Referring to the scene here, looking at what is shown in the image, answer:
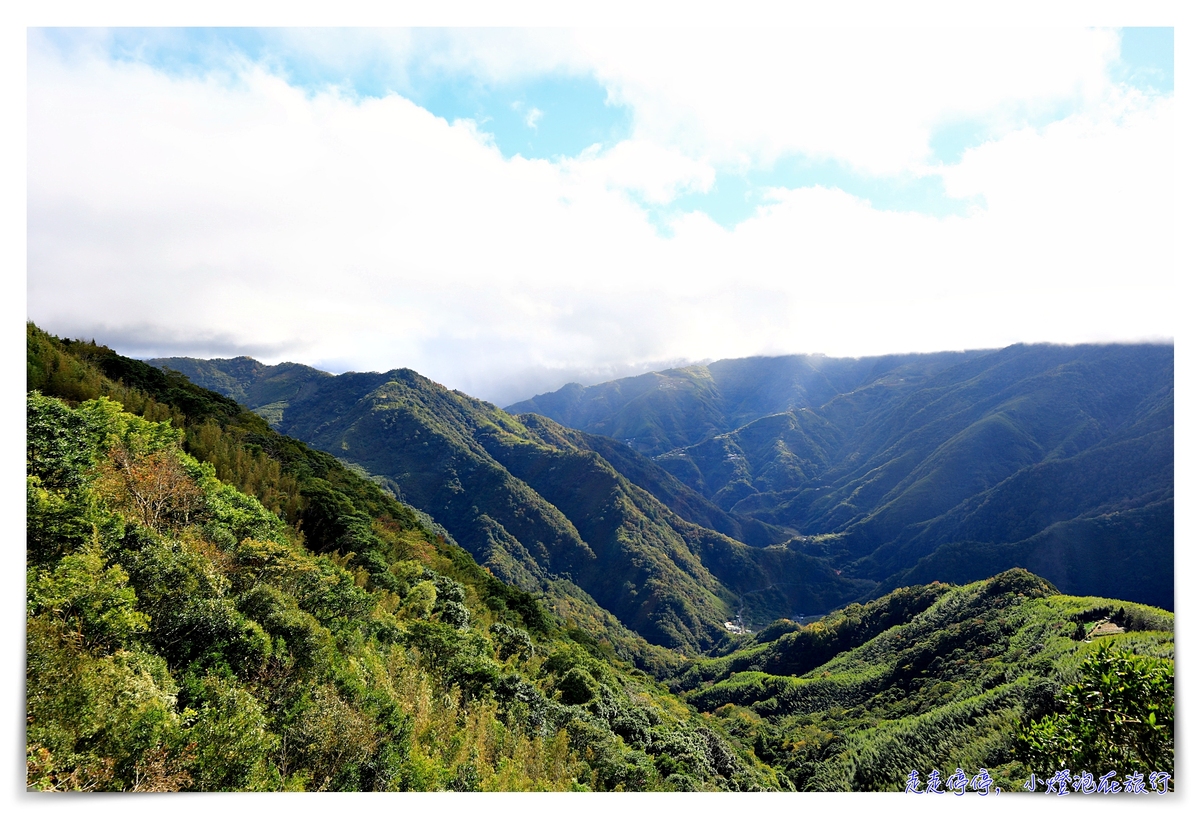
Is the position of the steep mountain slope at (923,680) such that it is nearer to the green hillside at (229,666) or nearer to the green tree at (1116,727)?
the green tree at (1116,727)

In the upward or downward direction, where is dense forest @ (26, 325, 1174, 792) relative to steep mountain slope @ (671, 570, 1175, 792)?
upward

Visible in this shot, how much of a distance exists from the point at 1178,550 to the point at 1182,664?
120 inches

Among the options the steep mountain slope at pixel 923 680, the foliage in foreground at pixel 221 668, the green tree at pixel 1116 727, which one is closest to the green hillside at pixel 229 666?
the foliage in foreground at pixel 221 668

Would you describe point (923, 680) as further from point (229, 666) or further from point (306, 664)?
point (229, 666)

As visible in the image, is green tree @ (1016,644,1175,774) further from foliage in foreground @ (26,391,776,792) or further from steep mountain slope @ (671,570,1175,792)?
foliage in foreground @ (26,391,776,792)

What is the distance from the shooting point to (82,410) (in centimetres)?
1794

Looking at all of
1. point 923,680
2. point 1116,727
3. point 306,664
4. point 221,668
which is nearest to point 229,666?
point 221,668

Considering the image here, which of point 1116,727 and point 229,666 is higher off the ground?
point 229,666

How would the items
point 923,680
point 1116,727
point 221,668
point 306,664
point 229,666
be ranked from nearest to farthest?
point 1116,727 < point 221,668 < point 229,666 < point 306,664 < point 923,680

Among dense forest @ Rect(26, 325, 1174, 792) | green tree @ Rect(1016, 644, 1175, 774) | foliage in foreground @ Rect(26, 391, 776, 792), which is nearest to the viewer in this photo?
foliage in foreground @ Rect(26, 391, 776, 792)

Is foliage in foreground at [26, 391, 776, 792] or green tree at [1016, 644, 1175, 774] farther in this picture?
green tree at [1016, 644, 1175, 774]

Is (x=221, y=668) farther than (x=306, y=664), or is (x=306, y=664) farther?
Result: (x=306, y=664)

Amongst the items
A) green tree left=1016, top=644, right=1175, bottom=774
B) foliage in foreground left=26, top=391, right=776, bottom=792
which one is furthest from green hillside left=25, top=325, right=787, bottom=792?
green tree left=1016, top=644, right=1175, bottom=774

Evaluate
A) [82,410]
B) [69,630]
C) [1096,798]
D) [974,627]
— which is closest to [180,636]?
[69,630]
